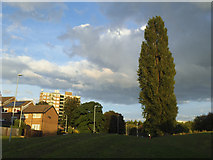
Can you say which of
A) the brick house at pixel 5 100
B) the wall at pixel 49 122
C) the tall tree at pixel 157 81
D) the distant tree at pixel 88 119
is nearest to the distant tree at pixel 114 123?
the distant tree at pixel 88 119

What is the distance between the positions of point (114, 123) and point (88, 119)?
42.4ft

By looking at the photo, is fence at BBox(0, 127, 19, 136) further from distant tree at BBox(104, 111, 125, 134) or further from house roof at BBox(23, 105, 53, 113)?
distant tree at BBox(104, 111, 125, 134)

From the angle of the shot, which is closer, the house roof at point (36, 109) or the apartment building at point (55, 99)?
the house roof at point (36, 109)

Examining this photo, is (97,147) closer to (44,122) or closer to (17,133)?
(17,133)

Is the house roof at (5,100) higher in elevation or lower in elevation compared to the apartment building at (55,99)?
lower

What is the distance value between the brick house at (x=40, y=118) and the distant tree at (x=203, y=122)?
53.2 meters

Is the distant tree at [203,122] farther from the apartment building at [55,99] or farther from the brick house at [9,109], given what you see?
the apartment building at [55,99]

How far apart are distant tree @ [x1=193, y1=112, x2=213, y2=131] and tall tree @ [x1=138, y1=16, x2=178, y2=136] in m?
3.12

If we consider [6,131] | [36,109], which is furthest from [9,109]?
[6,131]

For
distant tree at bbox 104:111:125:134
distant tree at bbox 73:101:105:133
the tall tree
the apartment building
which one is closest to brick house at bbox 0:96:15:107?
distant tree at bbox 73:101:105:133

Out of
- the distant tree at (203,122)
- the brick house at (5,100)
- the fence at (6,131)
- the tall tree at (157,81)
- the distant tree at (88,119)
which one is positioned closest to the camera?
the distant tree at (203,122)

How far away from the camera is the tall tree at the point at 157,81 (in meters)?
28.9

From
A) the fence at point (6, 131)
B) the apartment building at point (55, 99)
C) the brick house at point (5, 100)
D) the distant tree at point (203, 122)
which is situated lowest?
the fence at point (6, 131)

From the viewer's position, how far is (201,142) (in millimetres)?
14328
